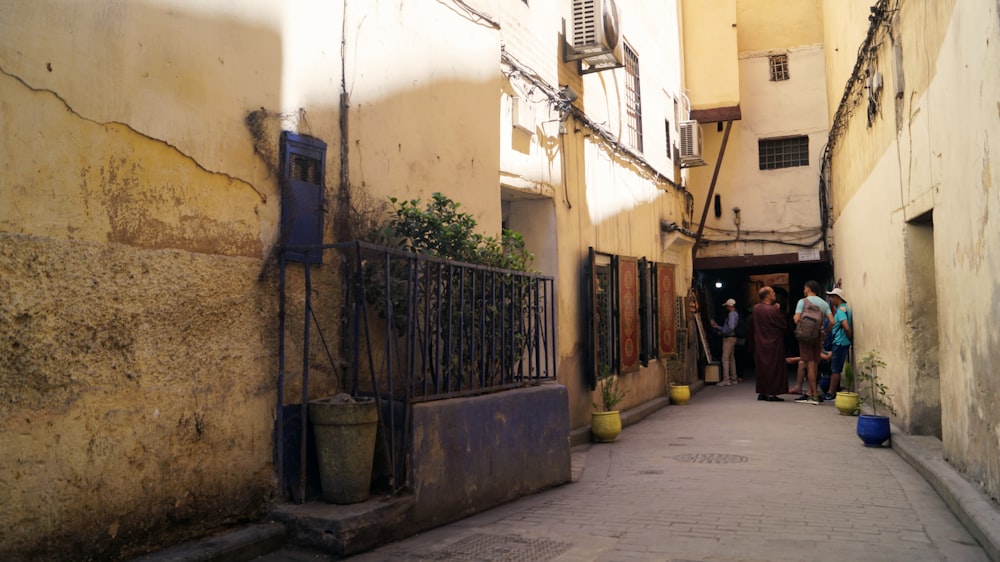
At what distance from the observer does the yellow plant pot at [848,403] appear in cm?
1070

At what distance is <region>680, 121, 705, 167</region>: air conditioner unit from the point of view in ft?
51.0

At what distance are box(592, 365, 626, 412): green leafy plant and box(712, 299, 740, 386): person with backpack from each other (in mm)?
6418

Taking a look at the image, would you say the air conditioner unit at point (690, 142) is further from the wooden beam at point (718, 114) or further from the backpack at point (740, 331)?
the backpack at point (740, 331)

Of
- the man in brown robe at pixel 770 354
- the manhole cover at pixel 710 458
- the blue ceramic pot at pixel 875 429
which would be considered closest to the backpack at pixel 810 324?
the man in brown robe at pixel 770 354

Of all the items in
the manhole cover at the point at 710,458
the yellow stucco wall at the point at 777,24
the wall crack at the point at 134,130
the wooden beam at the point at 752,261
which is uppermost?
the yellow stucco wall at the point at 777,24

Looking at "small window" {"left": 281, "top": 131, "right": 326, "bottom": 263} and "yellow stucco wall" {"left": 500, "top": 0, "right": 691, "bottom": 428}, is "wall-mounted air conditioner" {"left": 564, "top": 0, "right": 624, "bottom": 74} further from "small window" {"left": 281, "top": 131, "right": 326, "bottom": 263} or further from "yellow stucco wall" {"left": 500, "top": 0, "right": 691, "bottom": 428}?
"small window" {"left": 281, "top": 131, "right": 326, "bottom": 263}

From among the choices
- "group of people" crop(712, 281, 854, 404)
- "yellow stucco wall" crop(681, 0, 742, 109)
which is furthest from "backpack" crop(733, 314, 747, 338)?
"yellow stucco wall" crop(681, 0, 742, 109)

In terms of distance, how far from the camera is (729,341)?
16.8 meters

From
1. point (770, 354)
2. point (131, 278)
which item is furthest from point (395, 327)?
point (770, 354)

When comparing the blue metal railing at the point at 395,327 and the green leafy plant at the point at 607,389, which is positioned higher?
the blue metal railing at the point at 395,327

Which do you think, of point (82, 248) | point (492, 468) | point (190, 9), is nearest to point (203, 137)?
point (190, 9)

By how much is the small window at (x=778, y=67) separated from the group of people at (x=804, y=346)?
614 cm

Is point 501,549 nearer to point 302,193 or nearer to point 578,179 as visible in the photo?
point 302,193

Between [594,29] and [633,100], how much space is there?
10.7ft
